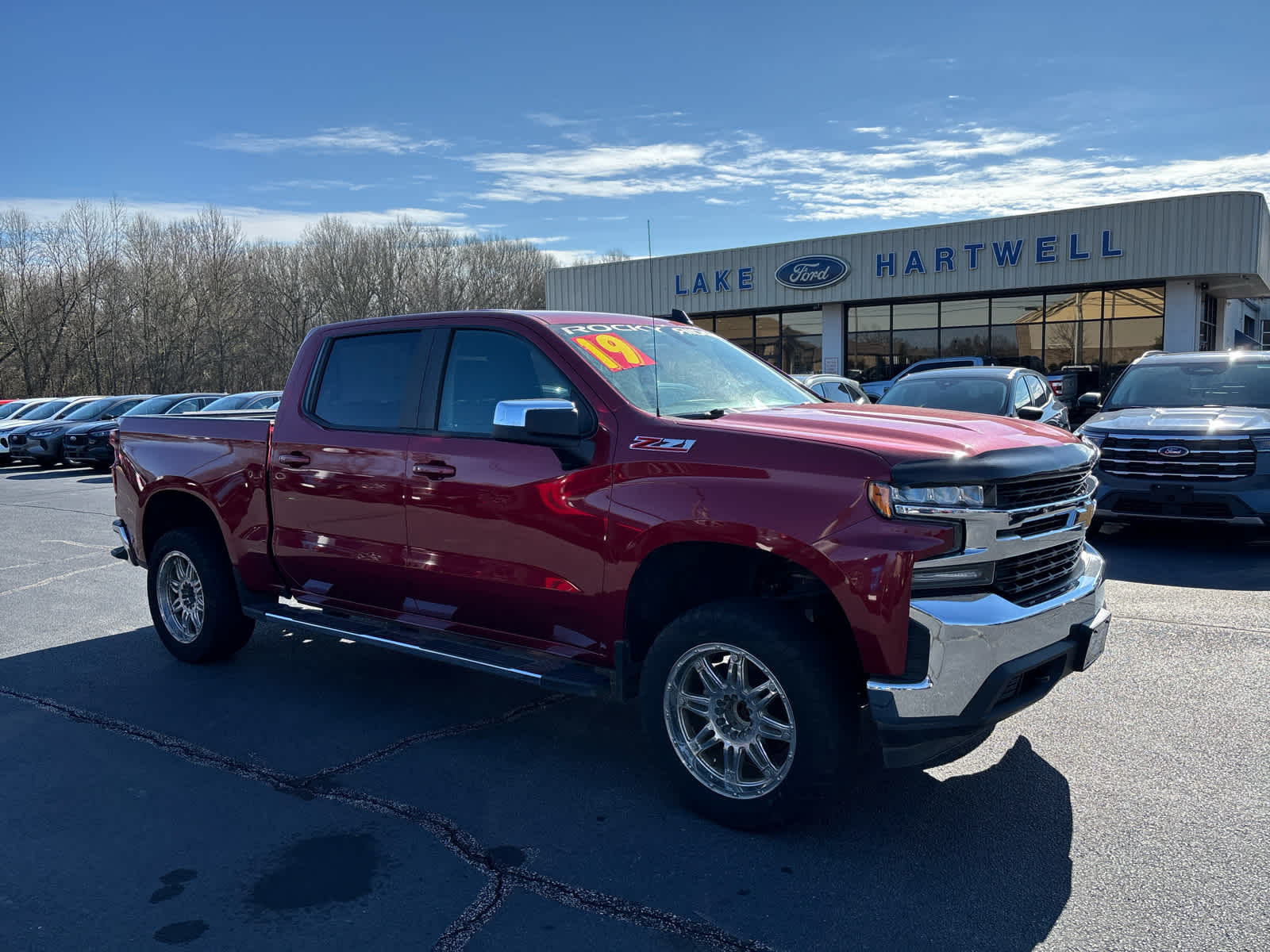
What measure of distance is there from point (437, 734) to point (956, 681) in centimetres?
259

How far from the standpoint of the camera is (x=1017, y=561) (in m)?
3.58

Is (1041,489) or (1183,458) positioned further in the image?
(1183,458)

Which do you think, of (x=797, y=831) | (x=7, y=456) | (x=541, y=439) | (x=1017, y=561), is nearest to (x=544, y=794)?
(x=797, y=831)

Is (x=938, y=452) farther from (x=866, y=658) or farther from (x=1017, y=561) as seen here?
(x=866, y=658)

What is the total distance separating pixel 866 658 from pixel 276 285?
61.2m

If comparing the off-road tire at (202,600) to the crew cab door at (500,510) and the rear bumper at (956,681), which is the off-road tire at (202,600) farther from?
the rear bumper at (956,681)

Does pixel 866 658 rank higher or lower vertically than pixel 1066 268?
lower

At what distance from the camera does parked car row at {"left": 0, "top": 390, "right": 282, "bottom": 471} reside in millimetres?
21453

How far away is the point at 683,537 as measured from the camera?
3.79 meters

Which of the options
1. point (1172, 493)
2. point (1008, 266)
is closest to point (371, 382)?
point (1172, 493)

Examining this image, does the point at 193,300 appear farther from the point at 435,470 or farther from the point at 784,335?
the point at 435,470

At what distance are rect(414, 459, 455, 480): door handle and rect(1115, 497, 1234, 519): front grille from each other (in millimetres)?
6786

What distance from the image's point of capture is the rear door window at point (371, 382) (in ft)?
16.4

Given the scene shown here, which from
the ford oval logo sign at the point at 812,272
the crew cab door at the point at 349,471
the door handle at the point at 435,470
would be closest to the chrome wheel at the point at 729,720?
the door handle at the point at 435,470
